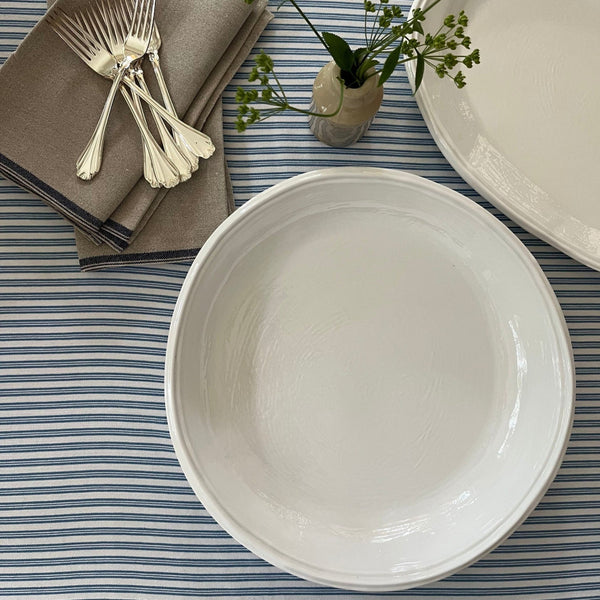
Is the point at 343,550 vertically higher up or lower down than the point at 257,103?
lower down

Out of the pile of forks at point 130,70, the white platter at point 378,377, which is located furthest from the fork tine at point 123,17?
the white platter at point 378,377

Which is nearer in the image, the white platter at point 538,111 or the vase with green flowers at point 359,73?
the vase with green flowers at point 359,73

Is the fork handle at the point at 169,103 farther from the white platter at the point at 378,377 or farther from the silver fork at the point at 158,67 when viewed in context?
the white platter at the point at 378,377

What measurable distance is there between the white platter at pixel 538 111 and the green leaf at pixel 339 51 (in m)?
0.13

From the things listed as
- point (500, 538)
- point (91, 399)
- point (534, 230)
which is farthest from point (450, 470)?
point (91, 399)

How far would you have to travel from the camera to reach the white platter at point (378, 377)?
558 millimetres

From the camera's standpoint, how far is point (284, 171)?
63 cm

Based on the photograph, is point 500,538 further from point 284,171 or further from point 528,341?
A: point 284,171

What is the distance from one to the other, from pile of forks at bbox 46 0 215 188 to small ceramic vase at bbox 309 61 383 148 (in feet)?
0.43

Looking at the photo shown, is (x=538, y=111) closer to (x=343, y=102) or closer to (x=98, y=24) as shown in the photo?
(x=343, y=102)

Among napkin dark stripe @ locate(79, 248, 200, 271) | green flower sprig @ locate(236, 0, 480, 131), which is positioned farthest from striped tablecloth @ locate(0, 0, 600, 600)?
green flower sprig @ locate(236, 0, 480, 131)

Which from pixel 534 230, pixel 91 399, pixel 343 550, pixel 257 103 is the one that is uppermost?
pixel 257 103

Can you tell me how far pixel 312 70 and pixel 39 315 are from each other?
1.27 feet

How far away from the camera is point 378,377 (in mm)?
587
